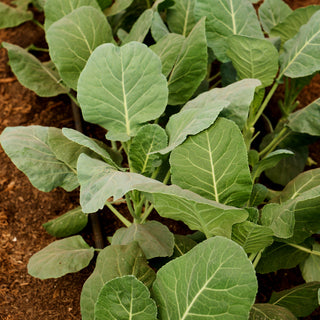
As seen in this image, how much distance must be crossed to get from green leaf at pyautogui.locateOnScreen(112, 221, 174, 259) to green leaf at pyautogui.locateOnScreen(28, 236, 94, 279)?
108mm

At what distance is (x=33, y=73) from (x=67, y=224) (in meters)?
0.54

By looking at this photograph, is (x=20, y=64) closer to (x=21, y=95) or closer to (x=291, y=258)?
(x=21, y=95)

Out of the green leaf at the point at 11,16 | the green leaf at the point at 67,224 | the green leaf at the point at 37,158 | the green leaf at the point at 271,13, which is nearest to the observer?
the green leaf at the point at 37,158

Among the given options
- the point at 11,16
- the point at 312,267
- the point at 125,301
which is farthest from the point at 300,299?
the point at 11,16

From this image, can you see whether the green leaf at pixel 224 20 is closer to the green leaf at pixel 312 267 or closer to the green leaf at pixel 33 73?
the green leaf at pixel 33 73

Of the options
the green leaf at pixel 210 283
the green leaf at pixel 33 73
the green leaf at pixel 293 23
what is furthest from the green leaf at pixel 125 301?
the green leaf at pixel 293 23

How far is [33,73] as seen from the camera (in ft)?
4.83

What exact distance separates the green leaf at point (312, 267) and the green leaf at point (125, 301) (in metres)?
0.54

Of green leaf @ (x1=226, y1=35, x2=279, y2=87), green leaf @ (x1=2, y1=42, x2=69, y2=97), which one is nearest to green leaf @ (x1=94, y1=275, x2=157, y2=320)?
green leaf @ (x1=226, y1=35, x2=279, y2=87)

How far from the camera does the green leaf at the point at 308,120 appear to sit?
4.20 feet

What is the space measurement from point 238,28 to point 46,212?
0.83m

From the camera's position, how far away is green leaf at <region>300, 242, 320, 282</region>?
1178 millimetres

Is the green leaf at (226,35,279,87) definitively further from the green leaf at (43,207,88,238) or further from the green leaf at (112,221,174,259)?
the green leaf at (43,207,88,238)

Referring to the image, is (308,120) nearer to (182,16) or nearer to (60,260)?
(182,16)
